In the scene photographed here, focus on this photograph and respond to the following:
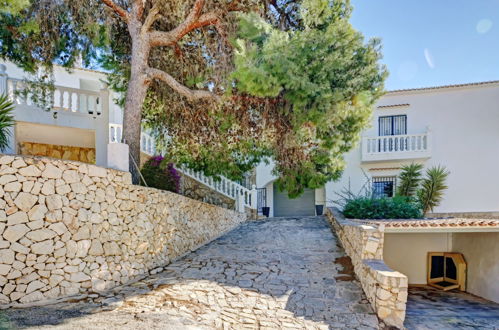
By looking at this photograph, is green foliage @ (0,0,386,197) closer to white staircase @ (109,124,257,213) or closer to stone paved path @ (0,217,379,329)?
white staircase @ (109,124,257,213)

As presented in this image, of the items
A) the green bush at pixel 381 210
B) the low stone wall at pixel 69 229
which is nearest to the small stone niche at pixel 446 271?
the green bush at pixel 381 210

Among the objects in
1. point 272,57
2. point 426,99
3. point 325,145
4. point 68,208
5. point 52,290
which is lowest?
point 52,290

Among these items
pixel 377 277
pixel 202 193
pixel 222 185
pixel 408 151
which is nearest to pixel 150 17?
pixel 202 193

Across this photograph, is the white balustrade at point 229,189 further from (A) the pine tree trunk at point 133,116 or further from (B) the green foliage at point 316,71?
(B) the green foliage at point 316,71

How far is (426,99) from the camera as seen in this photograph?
14789 mm

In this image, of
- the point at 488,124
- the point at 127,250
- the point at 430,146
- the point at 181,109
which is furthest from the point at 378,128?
the point at 127,250

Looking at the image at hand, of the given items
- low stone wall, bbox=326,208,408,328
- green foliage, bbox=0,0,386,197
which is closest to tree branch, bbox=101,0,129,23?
green foliage, bbox=0,0,386,197

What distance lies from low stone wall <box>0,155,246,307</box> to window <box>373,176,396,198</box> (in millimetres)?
11510

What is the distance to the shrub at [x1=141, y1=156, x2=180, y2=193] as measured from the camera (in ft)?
28.5

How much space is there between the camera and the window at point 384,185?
14.9 m

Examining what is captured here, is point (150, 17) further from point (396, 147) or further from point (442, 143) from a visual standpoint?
point (442, 143)

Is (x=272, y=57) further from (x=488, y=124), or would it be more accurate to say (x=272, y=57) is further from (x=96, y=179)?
(x=488, y=124)

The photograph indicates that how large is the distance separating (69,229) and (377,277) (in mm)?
5715

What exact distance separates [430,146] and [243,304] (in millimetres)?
12486
